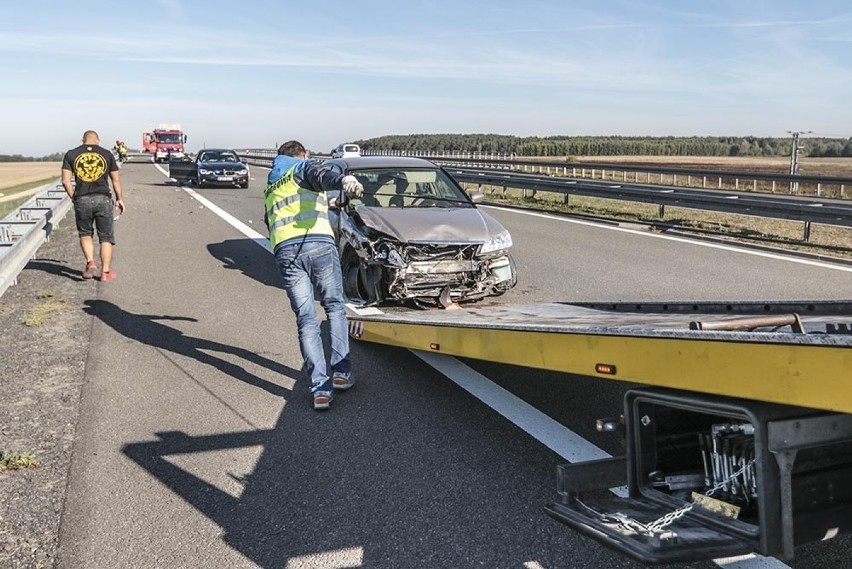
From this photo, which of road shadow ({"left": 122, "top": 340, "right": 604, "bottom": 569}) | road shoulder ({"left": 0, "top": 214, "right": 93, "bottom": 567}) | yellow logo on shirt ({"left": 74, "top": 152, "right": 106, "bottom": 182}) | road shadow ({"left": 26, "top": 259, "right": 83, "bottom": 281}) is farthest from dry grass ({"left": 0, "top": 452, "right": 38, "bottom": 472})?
yellow logo on shirt ({"left": 74, "top": 152, "right": 106, "bottom": 182})

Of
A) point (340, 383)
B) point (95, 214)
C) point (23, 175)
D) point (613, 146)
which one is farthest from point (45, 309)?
point (613, 146)

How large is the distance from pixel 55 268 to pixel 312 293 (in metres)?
7.63

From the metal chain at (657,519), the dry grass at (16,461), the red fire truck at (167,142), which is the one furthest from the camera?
the red fire truck at (167,142)

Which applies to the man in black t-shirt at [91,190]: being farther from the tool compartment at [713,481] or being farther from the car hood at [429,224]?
the tool compartment at [713,481]

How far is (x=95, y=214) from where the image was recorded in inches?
434

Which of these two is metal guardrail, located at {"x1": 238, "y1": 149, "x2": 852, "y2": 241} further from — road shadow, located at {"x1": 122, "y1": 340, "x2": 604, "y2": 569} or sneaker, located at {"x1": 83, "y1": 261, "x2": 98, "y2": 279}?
sneaker, located at {"x1": 83, "y1": 261, "x2": 98, "y2": 279}

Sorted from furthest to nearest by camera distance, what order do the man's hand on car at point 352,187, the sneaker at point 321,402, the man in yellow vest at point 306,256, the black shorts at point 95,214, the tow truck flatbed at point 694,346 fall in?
1. the black shorts at point 95,214
2. the man in yellow vest at point 306,256
3. the sneaker at point 321,402
4. the man's hand on car at point 352,187
5. the tow truck flatbed at point 694,346

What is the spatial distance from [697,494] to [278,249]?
3.69 meters

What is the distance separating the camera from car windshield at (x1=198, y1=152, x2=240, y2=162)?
29.6 m

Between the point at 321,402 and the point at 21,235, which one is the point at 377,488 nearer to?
the point at 321,402

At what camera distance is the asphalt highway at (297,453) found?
11.8 ft

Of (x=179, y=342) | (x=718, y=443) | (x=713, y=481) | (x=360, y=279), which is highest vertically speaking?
(x=718, y=443)

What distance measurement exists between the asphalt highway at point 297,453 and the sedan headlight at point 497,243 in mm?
831

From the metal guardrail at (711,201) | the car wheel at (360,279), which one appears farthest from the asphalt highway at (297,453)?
the metal guardrail at (711,201)
